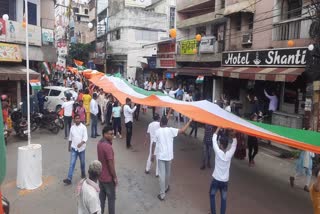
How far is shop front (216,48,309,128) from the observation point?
12.9 m

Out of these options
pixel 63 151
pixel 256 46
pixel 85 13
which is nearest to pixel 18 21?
pixel 63 151

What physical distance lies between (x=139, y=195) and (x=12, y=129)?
7.80 m

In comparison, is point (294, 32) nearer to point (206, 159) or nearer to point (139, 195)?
point (206, 159)

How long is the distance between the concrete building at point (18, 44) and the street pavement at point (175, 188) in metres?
6.27

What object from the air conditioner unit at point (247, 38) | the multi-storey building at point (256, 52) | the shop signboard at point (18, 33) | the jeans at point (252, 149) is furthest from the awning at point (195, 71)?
the jeans at point (252, 149)

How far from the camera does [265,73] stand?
1377 cm

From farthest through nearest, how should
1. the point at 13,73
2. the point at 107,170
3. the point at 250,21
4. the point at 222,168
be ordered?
the point at 250,21 → the point at 13,73 → the point at 222,168 → the point at 107,170

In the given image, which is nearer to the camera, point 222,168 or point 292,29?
point 222,168

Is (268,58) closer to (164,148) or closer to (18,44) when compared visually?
(164,148)

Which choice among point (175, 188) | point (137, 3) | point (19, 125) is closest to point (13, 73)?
point (19, 125)

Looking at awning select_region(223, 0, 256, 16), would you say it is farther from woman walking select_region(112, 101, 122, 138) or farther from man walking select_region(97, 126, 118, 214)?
man walking select_region(97, 126, 118, 214)

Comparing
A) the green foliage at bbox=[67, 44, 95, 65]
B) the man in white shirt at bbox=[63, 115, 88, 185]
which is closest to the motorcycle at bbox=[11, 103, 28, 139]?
the man in white shirt at bbox=[63, 115, 88, 185]

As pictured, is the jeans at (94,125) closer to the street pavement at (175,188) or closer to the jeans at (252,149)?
the street pavement at (175,188)

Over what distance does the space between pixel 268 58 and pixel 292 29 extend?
4.94 ft
